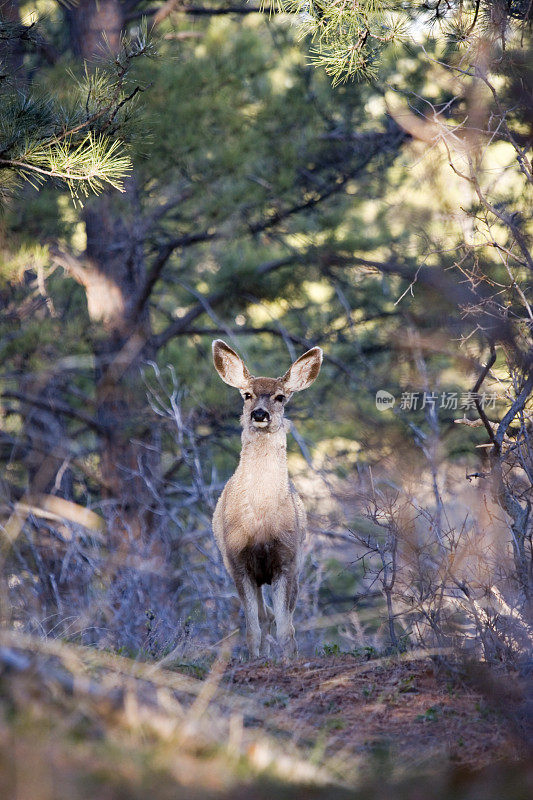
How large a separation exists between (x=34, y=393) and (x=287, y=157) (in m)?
5.02

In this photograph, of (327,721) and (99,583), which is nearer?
(327,721)

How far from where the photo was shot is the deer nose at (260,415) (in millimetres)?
7121

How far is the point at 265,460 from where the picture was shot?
7.16 metres

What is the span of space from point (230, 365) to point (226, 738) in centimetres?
464

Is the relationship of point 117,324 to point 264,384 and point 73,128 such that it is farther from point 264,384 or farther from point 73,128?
point 73,128

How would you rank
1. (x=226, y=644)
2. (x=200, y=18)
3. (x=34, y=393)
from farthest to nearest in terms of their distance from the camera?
1. (x=200, y=18)
2. (x=34, y=393)
3. (x=226, y=644)

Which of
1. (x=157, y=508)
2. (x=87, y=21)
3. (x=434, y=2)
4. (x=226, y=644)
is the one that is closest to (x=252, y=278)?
(x=157, y=508)

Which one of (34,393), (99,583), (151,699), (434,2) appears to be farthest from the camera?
Result: (34,393)

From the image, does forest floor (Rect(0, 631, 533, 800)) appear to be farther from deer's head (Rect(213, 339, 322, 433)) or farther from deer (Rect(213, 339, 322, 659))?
deer's head (Rect(213, 339, 322, 433))

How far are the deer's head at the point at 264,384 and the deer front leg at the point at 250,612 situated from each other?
124 cm

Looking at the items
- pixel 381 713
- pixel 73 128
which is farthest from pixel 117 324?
pixel 381 713

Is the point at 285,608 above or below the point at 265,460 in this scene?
below

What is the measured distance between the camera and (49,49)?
12898mm

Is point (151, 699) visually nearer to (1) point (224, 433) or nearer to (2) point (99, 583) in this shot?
(2) point (99, 583)
